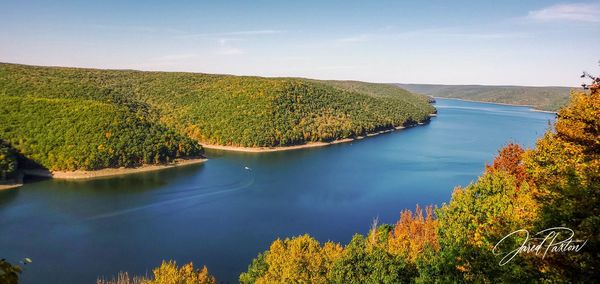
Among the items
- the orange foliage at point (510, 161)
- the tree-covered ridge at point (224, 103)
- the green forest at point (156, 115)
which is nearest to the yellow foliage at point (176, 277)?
the orange foliage at point (510, 161)

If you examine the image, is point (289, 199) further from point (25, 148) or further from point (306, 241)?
point (25, 148)

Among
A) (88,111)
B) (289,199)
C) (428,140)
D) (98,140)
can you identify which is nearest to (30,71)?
(88,111)

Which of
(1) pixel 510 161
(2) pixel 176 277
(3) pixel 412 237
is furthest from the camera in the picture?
(3) pixel 412 237

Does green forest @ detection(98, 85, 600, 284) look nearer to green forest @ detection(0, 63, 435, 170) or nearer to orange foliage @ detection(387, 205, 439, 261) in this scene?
orange foliage @ detection(387, 205, 439, 261)

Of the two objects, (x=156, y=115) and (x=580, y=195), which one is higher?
(x=580, y=195)

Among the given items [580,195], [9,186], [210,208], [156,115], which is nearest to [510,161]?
[580,195]

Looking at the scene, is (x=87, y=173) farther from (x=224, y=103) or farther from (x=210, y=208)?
(x=224, y=103)

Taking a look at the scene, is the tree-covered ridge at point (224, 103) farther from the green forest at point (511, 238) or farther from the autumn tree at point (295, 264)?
the green forest at point (511, 238)
